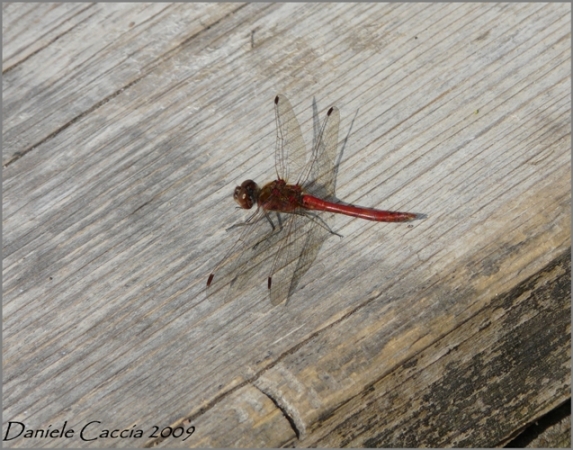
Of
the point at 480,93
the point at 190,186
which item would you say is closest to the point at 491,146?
the point at 480,93

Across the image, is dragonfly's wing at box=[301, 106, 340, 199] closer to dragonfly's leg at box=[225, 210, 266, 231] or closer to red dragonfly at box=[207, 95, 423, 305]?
red dragonfly at box=[207, 95, 423, 305]

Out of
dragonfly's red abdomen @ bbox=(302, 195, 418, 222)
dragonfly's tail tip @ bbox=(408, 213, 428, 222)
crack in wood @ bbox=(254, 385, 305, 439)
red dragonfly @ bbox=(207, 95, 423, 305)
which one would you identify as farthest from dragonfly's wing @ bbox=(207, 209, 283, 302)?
dragonfly's tail tip @ bbox=(408, 213, 428, 222)

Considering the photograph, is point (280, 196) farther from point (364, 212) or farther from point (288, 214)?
point (364, 212)

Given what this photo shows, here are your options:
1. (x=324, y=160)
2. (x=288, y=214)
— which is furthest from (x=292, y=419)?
(x=324, y=160)

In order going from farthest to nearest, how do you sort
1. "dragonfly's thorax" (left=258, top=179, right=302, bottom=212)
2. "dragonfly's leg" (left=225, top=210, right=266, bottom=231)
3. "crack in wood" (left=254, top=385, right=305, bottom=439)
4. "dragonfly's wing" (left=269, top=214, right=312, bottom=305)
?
1. "dragonfly's thorax" (left=258, top=179, right=302, bottom=212)
2. "dragonfly's leg" (left=225, top=210, right=266, bottom=231)
3. "dragonfly's wing" (left=269, top=214, right=312, bottom=305)
4. "crack in wood" (left=254, top=385, right=305, bottom=439)

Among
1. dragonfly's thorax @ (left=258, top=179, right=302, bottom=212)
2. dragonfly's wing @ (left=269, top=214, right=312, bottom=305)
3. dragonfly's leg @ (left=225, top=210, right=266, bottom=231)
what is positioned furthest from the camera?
dragonfly's thorax @ (left=258, top=179, right=302, bottom=212)

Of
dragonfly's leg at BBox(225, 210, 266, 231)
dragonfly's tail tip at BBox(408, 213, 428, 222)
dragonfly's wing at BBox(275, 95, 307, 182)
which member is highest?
dragonfly's wing at BBox(275, 95, 307, 182)

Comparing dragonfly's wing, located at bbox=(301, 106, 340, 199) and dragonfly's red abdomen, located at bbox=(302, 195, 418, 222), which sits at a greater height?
dragonfly's wing, located at bbox=(301, 106, 340, 199)

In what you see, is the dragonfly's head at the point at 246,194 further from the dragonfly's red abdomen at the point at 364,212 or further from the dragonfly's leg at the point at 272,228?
the dragonfly's red abdomen at the point at 364,212

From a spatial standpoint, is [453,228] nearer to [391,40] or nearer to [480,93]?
→ [480,93]
